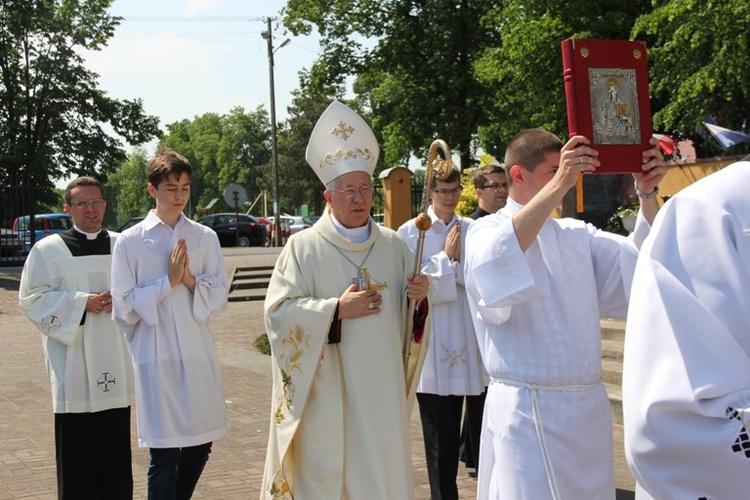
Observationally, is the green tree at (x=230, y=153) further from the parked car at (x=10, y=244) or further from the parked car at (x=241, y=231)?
the parked car at (x=10, y=244)

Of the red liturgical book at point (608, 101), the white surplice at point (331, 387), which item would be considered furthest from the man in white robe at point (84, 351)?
the red liturgical book at point (608, 101)

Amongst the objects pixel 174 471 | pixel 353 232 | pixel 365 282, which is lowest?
pixel 174 471

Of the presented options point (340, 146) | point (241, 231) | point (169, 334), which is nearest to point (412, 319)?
point (340, 146)

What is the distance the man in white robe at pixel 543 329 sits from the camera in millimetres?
3682

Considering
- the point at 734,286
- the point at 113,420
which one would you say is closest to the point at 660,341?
the point at 734,286

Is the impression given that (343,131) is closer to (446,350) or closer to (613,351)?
(446,350)

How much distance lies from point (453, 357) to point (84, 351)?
93.2 inches

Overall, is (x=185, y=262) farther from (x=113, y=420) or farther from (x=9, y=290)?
(x=9, y=290)

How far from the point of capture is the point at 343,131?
488cm

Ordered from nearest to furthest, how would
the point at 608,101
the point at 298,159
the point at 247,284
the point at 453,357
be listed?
the point at 608,101 < the point at 453,357 < the point at 247,284 < the point at 298,159

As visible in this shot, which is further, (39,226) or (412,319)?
(39,226)

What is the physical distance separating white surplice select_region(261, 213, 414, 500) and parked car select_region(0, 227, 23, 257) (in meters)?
25.4

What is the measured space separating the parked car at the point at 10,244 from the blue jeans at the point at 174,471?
24.4m

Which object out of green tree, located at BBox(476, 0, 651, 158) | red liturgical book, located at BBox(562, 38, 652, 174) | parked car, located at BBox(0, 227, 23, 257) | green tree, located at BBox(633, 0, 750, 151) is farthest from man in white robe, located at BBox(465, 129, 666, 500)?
parked car, located at BBox(0, 227, 23, 257)
